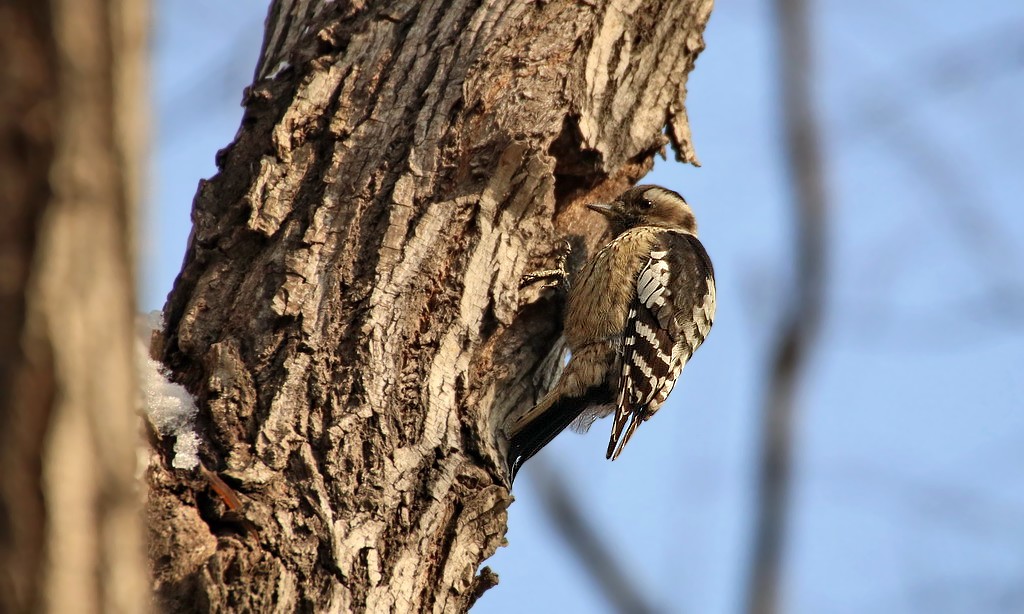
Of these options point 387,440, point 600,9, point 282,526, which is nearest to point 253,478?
point 282,526

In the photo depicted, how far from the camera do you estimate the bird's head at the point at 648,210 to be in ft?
16.8

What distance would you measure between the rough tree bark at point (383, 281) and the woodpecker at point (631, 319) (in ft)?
1.54

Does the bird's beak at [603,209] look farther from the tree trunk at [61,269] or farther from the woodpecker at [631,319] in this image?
the tree trunk at [61,269]

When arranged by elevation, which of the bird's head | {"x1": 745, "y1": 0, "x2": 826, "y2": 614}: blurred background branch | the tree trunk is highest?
the bird's head

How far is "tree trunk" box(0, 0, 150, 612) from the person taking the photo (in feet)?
3.78

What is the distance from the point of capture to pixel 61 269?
45.8 inches

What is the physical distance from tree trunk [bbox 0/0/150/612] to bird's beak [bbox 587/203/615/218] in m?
3.49

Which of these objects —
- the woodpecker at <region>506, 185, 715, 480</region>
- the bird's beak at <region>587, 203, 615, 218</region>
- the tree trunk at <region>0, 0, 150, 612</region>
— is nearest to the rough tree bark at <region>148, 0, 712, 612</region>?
the bird's beak at <region>587, 203, 615, 218</region>

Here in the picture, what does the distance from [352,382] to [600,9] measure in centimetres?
181

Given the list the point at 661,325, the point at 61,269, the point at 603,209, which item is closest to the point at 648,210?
the point at 661,325

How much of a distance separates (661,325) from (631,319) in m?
0.16

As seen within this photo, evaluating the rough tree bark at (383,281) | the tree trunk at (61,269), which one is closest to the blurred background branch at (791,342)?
the rough tree bark at (383,281)

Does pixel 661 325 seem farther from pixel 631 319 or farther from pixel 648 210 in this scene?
pixel 648 210

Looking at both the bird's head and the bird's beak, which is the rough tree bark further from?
the bird's head
